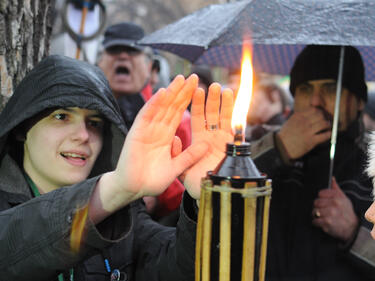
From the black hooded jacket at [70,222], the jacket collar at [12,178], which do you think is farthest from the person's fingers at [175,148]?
the jacket collar at [12,178]

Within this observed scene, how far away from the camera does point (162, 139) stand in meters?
1.41

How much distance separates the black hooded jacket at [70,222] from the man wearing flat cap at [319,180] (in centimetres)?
92

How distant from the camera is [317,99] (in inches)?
108

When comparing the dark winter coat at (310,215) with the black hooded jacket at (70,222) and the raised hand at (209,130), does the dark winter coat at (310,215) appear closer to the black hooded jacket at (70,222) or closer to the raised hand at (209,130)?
the black hooded jacket at (70,222)

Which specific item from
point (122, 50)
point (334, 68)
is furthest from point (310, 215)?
point (122, 50)

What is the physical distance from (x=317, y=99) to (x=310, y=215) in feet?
2.23

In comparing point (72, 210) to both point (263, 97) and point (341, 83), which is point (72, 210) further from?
point (263, 97)

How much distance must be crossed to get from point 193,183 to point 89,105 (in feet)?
1.71

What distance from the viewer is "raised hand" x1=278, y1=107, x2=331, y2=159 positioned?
2.62m

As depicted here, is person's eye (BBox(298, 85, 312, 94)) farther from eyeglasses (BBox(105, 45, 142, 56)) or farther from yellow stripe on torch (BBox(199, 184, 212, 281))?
yellow stripe on torch (BBox(199, 184, 212, 281))

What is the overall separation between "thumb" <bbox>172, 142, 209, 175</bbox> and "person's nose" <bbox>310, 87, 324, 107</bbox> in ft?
4.65

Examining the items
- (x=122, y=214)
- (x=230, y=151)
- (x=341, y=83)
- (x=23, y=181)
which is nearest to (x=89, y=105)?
(x=23, y=181)

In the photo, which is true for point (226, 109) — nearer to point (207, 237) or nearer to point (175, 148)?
point (175, 148)

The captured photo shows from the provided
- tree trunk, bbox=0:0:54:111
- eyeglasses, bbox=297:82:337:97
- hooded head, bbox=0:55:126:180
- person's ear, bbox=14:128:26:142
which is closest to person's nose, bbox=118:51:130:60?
tree trunk, bbox=0:0:54:111
